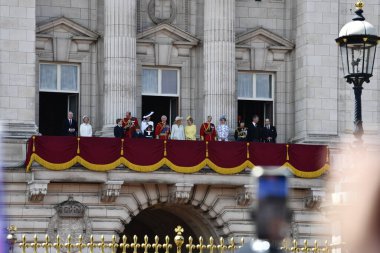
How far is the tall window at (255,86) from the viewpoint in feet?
181

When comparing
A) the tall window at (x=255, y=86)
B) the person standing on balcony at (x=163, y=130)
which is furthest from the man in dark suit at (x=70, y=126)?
the tall window at (x=255, y=86)

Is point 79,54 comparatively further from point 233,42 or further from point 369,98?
point 369,98

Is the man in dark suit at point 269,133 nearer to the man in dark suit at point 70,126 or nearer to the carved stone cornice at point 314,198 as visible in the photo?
the carved stone cornice at point 314,198

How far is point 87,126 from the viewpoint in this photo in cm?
5050

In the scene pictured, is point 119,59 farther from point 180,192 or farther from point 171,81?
point 180,192

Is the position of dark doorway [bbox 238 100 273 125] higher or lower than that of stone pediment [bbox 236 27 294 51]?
lower

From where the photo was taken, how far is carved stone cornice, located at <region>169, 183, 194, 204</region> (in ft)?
163

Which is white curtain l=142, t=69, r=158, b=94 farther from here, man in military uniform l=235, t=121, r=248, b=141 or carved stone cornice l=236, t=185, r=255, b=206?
carved stone cornice l=236, t=185, r=255, b=206

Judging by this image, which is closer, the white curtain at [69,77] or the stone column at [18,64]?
the stone column at [18,64]

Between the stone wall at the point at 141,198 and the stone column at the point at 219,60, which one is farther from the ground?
the stone column at the point at 219,60

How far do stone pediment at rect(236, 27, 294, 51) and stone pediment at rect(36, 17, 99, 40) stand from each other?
5.77m

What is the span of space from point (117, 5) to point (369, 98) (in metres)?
10.0

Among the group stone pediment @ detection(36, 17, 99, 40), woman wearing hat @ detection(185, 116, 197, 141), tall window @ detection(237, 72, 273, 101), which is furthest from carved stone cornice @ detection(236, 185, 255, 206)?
stone pediment @ detection(36, 17, 99, 40)

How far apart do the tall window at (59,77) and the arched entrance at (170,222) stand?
5.25 metres
